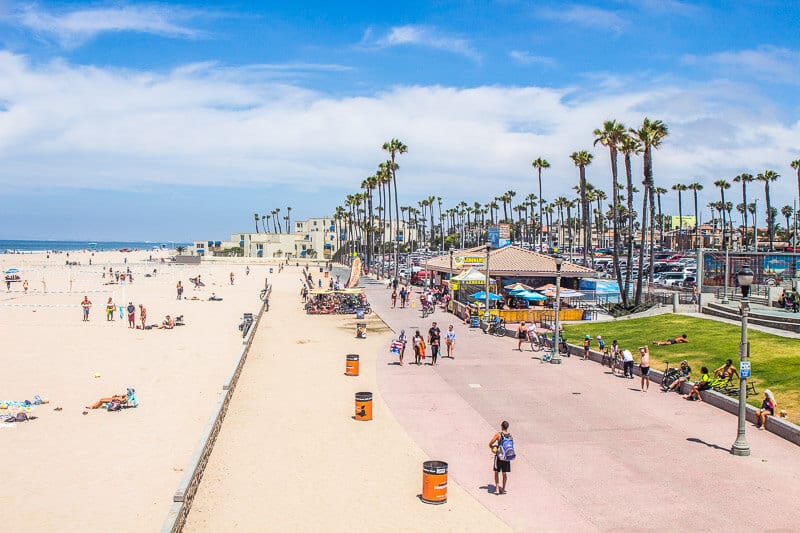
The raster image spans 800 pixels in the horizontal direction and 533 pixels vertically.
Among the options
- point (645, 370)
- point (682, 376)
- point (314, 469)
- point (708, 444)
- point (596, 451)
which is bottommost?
point (708, 444)

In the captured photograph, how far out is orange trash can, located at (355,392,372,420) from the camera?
17094 millimetres

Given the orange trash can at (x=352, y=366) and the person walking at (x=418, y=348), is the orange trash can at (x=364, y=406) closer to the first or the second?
the orange trash can at (x=352, y=366)

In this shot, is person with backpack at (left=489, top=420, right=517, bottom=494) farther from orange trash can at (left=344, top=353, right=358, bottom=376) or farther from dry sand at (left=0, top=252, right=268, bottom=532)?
orange trash can at (left=344, top=353, right=358, bottom=376)

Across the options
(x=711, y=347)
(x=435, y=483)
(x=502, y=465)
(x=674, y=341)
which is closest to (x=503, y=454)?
(x=502, y=465)

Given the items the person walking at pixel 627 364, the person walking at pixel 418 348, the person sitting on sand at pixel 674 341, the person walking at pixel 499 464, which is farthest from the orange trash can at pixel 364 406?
A: the person sitting on sand at pixel 674 341

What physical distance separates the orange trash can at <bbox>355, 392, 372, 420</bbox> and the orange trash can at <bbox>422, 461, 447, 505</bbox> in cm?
540

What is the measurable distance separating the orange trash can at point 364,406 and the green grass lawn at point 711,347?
10330 mm

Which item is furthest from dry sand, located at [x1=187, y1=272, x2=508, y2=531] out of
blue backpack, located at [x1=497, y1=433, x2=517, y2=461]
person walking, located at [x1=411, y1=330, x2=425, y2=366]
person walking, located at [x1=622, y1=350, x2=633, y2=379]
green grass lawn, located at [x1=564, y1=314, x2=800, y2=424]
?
green grass lawn, located at [x1=564, y1=314, x2=800, y2=424]

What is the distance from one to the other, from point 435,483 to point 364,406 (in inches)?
220

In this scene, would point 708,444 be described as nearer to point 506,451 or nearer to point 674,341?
point 506,451

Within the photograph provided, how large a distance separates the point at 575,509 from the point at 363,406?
6766mm

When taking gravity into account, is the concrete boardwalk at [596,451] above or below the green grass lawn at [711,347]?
below

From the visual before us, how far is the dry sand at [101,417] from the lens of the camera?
12008mm

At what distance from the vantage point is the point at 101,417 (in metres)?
17.7
